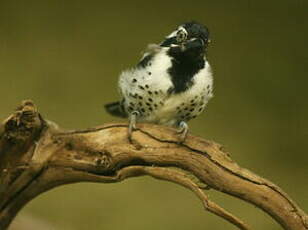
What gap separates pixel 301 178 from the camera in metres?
2.92

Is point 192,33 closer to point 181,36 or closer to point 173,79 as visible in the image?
point 181,36

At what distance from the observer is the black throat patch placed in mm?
1827

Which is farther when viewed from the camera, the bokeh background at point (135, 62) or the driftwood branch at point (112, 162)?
the bokeh background at point (135, 62)

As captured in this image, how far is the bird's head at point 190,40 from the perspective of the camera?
175 cm

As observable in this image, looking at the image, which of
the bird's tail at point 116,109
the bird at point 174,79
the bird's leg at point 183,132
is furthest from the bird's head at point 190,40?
the bird's tail at point 116,109

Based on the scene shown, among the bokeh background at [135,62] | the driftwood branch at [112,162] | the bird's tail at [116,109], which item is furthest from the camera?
the bokeh background at [135,62]

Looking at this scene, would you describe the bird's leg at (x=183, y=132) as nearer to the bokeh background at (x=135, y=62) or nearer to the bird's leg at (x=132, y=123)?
the bird's leg at (x=132, y=123)

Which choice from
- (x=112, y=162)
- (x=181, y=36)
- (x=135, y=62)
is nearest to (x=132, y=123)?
(x=112, y=162)

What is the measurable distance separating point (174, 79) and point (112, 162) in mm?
327

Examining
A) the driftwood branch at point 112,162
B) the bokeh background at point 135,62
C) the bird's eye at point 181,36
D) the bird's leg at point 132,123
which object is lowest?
the driftwood branch at point 112,162

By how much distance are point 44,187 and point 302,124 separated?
5.08ft

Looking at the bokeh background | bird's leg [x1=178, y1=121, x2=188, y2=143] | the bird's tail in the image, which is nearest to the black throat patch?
bird's leg [x1=178, y1=121, x2=188, y2=143]

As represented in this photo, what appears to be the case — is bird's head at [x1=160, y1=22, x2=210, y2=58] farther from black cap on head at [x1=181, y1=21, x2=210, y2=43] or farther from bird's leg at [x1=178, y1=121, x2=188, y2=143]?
bird's leg at [x1=178, y1=121, x2=188, y2=143]

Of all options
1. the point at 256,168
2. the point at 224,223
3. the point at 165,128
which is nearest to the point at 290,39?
the point at 256,168
